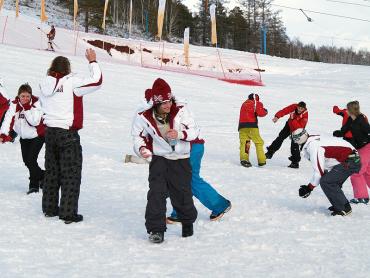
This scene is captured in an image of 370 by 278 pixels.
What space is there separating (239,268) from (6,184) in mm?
4799

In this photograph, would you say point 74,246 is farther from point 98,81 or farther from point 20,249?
point 98,81

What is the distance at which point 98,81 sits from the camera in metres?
5.66

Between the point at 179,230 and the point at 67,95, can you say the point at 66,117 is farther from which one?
the point at 179,230

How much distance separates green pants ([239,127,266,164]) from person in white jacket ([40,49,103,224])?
18.3 ft

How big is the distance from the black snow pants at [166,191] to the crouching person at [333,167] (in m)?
1.72

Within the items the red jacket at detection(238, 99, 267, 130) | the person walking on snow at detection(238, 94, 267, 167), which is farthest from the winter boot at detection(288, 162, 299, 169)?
the red jacket at detection(238, 99, 267, 130)

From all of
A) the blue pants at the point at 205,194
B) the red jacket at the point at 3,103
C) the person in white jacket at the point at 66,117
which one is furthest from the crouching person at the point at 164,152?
the red jacket at the point at 3,103

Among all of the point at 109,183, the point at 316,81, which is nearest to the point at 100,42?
the point at 316,81

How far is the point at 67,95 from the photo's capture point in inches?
224

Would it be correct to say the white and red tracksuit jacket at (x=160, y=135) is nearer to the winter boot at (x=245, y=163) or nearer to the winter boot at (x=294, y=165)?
the winter boot at (x=245, y=163)

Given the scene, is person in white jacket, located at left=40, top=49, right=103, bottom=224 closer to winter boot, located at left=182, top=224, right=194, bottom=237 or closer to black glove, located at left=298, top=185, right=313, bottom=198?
winter boot, located at left=182, top=224, right=194, bottom=237

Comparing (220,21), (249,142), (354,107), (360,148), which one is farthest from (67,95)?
(220,21)

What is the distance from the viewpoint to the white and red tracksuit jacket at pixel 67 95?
5680 millimetres

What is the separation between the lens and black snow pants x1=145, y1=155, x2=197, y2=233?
507cm
